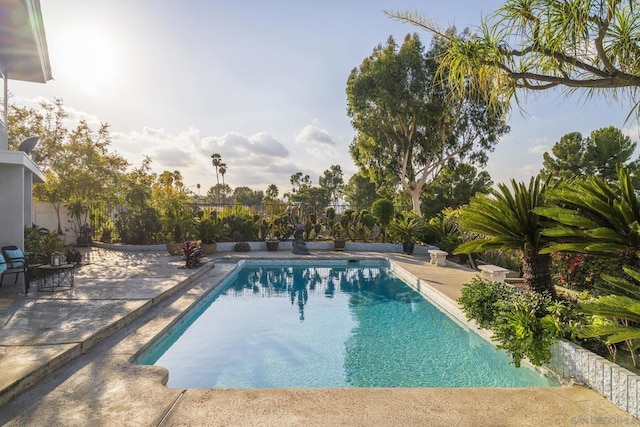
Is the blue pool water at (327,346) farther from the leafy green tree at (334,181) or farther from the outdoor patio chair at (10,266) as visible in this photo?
the leafy green tree at (334,181)

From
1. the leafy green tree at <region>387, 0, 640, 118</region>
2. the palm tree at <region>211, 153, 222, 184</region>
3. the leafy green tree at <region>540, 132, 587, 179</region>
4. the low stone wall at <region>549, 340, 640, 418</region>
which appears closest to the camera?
the low stone wall at <region>549, 340, 640, 418</region>

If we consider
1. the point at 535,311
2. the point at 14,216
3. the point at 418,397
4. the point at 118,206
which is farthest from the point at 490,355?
the point at 118,206

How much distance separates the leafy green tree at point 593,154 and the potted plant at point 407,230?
429 inches

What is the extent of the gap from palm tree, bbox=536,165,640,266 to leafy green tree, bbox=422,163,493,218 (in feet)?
60.8

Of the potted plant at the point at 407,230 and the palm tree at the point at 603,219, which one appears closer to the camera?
the palm tree at the point at 603,219

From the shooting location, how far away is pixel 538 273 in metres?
5.11

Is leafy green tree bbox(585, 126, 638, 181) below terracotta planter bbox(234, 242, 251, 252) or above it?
above

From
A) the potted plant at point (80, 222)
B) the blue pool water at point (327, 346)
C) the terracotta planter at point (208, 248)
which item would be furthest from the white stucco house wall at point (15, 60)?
the potted plant at point (80, 222)

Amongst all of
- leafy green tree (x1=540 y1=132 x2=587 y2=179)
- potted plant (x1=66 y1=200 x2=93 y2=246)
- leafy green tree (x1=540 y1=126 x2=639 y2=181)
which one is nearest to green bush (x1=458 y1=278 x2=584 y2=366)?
potted plant (x1=66 y1=200 x2=93 y2=246)

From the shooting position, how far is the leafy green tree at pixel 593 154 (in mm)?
21094

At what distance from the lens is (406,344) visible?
529 cm

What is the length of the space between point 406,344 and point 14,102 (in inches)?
708

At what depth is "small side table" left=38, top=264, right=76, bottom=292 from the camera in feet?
21.6

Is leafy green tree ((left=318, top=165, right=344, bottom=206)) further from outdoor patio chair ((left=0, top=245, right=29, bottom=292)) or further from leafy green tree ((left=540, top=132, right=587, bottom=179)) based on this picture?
outdoor patio chair ((left=0, top=245, right=29, bottom=292))
